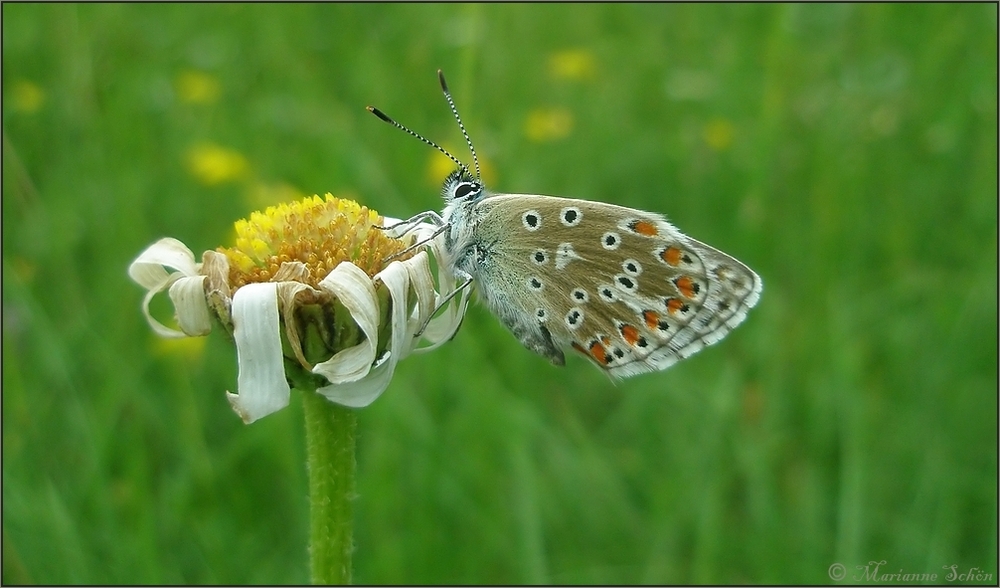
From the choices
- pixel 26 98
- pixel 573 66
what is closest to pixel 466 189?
pixel 26 98

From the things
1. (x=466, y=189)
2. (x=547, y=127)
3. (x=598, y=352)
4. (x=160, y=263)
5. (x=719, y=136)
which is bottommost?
(x=598, y=352)

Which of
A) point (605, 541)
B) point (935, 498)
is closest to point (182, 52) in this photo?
point (605, 541)

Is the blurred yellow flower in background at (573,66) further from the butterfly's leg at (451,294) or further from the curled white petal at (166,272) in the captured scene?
the curled white petal at (166,272)

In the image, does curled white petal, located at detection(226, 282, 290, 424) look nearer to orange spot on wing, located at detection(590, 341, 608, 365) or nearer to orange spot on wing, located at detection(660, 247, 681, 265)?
orange spot on wing, located at detection(590, 341, 608, 365)

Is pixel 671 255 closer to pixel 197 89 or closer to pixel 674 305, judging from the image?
pixel 674 305

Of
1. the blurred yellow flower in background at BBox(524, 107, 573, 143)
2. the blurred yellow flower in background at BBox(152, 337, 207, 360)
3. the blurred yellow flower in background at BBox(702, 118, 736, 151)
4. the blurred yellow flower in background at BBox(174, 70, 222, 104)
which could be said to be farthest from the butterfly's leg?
the blurred yellow flower in background at BBox(174, 70, 222, 104)

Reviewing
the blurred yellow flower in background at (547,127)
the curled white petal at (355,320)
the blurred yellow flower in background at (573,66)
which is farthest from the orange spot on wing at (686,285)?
the blurred yellow flower in background at (573,66)
